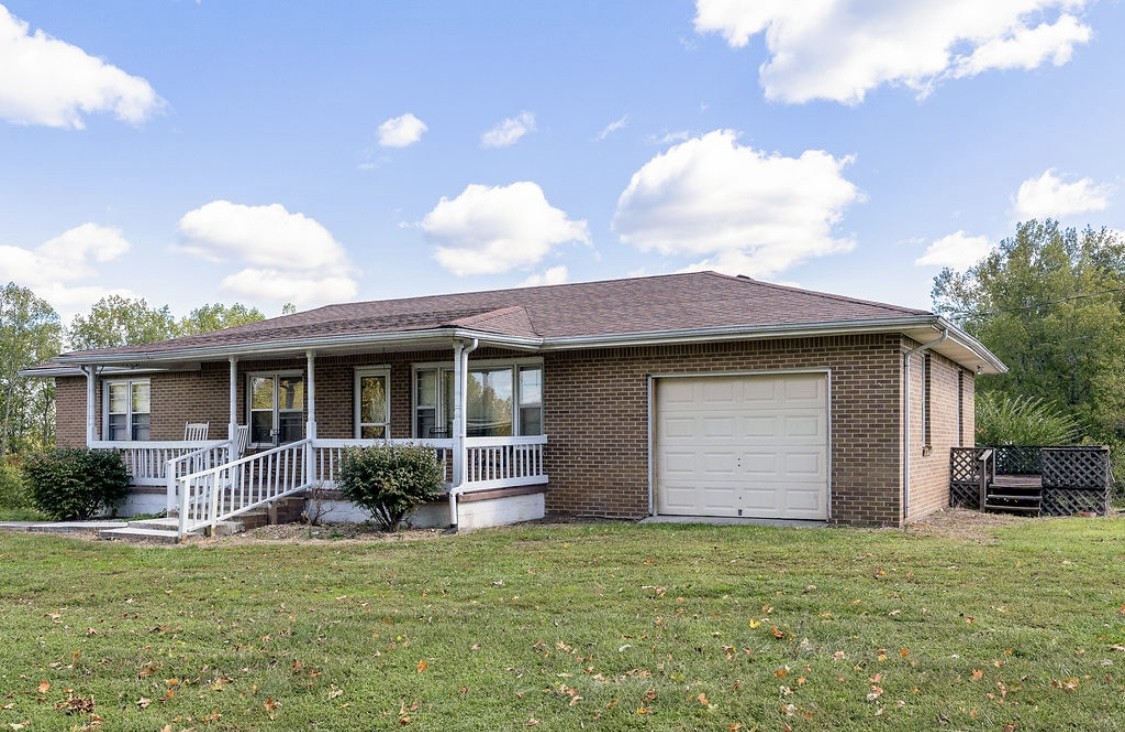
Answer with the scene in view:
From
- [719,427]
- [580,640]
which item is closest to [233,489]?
[719,427]

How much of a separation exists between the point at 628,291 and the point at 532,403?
3463 millimetres

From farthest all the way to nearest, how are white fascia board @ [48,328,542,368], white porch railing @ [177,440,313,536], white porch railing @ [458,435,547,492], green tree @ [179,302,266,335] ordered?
green tree @ [179,302,266,335] < white porch railing @ [458,435,547,492] < white fascia board @ [48,328,542,368] < white porch railing @ [177,440,313,536]

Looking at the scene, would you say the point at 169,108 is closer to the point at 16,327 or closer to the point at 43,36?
the point at 43,36

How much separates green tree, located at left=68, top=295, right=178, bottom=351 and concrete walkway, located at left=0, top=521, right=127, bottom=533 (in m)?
29.3

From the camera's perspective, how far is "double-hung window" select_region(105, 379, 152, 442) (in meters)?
18.0

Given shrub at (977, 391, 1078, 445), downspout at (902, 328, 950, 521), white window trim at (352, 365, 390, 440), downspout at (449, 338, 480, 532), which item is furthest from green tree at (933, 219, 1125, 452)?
downspout at (449, 338, 480, 532)

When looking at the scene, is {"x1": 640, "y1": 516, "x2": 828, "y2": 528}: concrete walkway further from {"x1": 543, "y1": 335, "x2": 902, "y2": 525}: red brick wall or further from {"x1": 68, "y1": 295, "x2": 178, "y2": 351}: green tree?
{"x1": 68, "y1": 295, "x2": 178, "y2": 351}: green tree

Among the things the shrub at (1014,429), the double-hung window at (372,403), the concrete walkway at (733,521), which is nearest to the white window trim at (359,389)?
the double-hung window at (372,403)

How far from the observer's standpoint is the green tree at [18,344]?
35.5 meters

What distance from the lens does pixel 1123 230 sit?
3547 centimetres

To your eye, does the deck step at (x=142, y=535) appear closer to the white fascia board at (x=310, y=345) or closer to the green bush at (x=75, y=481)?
the green bush at (x=75, y=481)

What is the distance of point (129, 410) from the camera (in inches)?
719

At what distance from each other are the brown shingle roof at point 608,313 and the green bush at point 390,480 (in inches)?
66.8

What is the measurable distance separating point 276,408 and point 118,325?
29982 millimetres
